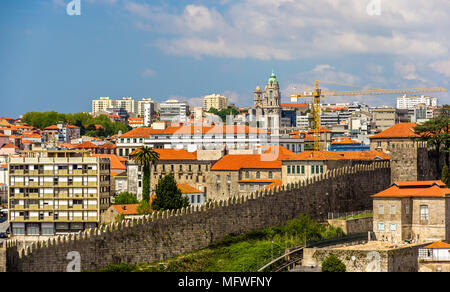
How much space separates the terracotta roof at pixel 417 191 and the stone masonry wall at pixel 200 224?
18.9 feet

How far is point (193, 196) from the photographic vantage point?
3612 inches

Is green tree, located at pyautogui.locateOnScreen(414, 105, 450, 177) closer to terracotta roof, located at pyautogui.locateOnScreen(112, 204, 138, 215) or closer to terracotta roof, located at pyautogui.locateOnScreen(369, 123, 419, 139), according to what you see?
terracotta roof, located at pyautogui.locateOnScreen(369, 123, 419, 139)

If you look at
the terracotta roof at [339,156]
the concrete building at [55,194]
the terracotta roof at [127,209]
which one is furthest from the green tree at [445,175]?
the concrete building at [55,194]

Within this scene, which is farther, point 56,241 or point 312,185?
point 312,185

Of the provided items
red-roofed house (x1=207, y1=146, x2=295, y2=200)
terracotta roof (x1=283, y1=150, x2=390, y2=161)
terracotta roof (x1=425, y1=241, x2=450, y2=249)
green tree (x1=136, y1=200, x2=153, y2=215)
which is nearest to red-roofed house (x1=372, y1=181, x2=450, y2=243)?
terracotta roof (x1=425, y1=241, x2=450, y2=249)

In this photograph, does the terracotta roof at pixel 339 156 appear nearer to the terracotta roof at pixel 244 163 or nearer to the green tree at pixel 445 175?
the terracotta roof at pixel 244 163

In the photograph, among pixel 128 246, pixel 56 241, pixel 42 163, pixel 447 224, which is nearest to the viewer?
pixel 56 241

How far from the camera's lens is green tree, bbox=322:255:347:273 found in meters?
60.4

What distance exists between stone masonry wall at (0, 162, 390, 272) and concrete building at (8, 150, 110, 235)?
27.7 meters

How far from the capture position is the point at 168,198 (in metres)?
83.8

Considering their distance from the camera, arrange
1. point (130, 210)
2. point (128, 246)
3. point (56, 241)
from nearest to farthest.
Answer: point (56, 241)
point (128, 246)
point (130, 210)
